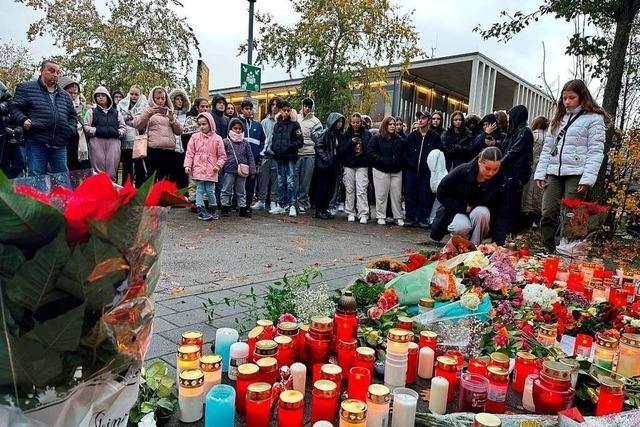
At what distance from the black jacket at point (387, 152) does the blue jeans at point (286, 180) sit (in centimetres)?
138

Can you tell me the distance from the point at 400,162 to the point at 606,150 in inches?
126

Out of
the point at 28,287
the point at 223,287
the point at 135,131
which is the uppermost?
the point at 135,131

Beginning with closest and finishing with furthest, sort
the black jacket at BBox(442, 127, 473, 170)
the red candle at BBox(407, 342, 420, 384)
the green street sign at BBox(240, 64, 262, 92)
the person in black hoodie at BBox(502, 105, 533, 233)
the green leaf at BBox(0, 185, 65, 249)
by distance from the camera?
the green leaf at BBox(0, 185, 65, 249) → the red candle at BBox(407, 342, 420, 384) → the person in black hoodie at BBox(502, 105, 533, 233) → the black jacket at BBox(442, 127, 473, 170) → the green street sign at BBox(240, 64, 262, 92)

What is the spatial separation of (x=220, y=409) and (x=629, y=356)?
1909 mm

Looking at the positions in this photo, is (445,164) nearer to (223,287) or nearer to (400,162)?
(400,162)

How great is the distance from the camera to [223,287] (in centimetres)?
381

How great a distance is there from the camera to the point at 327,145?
8469 millimetres

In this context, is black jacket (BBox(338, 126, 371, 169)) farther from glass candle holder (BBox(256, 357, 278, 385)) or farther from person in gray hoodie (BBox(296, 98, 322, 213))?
glass candle holder (BBox(256, 357, 278, 385))

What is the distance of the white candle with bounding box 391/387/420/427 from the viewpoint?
1.78 metres

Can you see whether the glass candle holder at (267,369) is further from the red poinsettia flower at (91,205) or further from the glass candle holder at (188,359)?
the red poinsettia flower at (91,205)

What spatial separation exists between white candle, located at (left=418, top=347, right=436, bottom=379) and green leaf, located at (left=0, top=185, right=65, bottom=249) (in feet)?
6.13

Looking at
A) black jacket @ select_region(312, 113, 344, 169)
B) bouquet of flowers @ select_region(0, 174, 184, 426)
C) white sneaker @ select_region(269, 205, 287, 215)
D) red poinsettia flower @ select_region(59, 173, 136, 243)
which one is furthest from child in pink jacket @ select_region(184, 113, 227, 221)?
red poinsettia flower @ select_region(59, 173, 136, 243)

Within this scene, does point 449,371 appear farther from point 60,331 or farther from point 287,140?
point 287,140

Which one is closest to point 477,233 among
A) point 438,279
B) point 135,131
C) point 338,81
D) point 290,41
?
point 438,279
